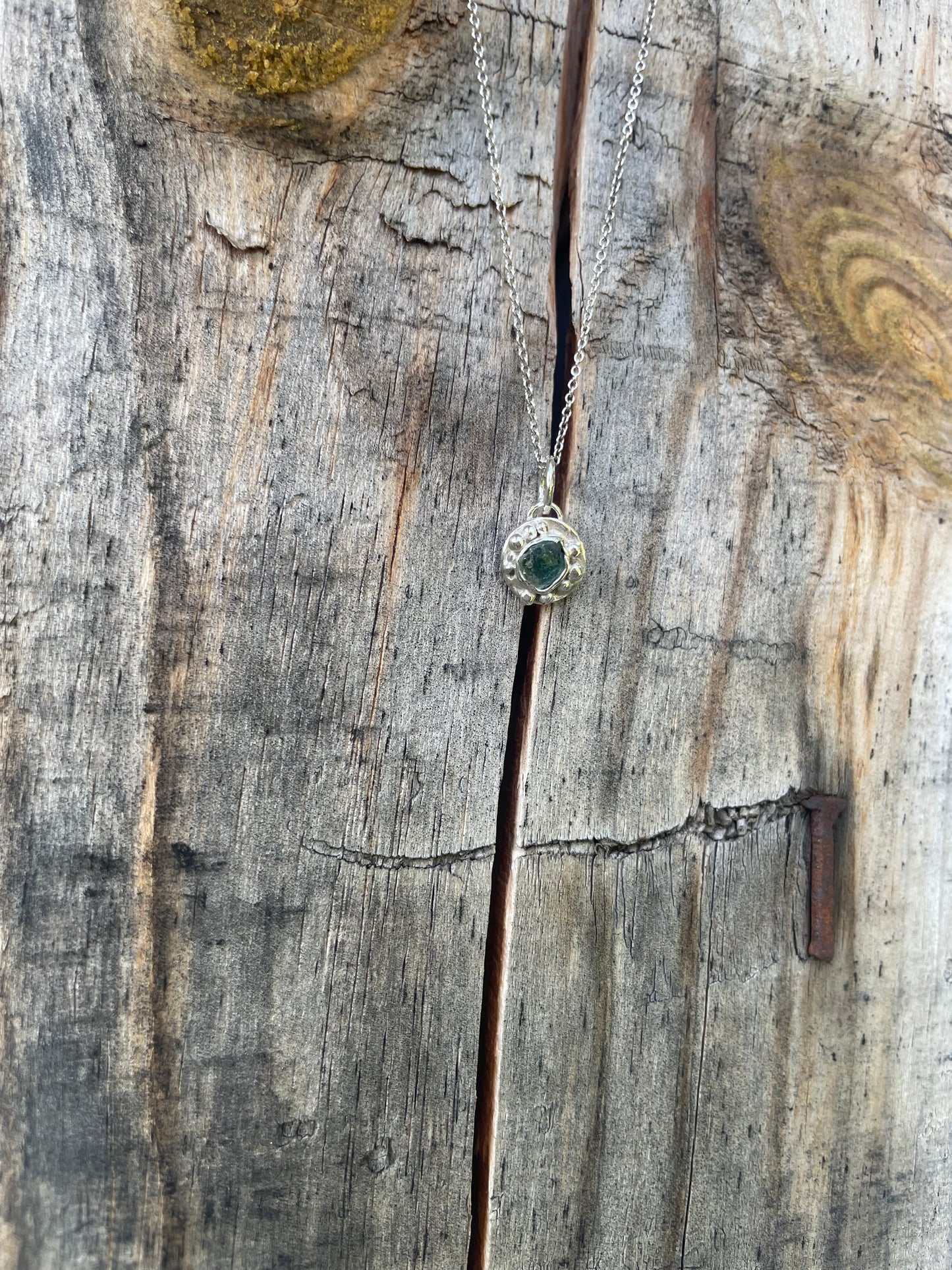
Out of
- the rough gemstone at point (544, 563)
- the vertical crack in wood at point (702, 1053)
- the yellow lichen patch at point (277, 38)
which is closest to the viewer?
the yellow lichen patch at point (277, 38)

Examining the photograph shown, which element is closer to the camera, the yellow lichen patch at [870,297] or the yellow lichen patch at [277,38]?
the yellow lichen patch at [277,38]

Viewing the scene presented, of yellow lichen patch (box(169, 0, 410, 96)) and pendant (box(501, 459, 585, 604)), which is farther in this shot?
pendant (box(501, 459, 585, 604))

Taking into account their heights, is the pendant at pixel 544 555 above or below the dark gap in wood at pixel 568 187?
below

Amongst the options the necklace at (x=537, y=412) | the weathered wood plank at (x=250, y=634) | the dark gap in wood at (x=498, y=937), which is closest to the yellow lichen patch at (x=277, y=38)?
the weathered wood plank at (x=250, y=634)

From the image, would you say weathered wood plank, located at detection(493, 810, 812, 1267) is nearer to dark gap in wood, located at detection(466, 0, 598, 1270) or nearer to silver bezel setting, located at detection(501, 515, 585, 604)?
dark gap in wood, located at detection(466, 0, 598, 1270)

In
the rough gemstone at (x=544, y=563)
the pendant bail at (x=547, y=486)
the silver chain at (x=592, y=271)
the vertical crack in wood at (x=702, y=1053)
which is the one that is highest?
the silver chain at (x=592, y=271)

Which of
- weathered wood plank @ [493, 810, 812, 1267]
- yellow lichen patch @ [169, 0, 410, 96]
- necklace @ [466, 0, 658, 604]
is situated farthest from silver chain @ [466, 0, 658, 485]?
weathered wood plank @ [493, 810, 812, 1267]

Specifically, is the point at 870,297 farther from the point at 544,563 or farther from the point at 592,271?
the point at 544,563

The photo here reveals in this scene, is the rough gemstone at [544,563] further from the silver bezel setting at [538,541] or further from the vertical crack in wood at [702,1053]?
the vertical crack in wood at [702,1053]
